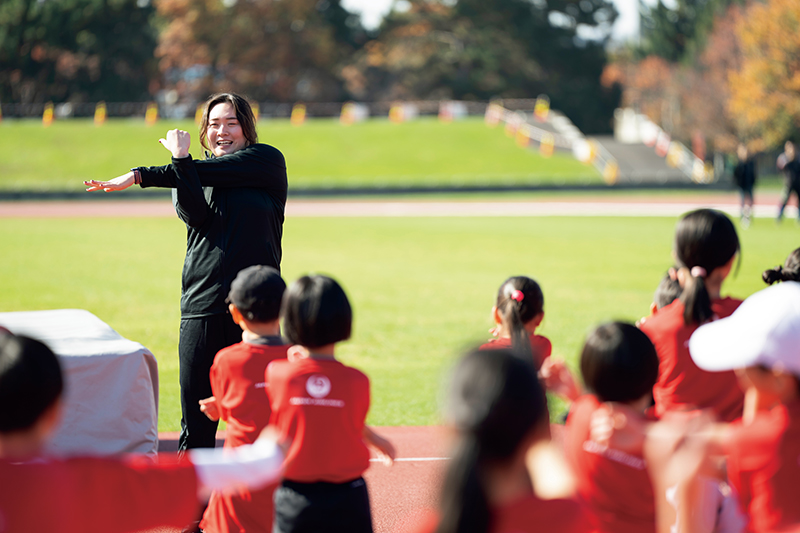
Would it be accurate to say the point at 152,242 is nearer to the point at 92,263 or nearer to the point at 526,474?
the point at 92,263

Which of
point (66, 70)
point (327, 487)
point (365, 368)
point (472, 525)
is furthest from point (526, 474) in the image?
point (66, 70)

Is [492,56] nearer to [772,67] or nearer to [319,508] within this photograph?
[772,67]

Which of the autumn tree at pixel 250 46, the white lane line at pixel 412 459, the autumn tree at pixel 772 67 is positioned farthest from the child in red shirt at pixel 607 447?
the autumn tree at pixel 250 46

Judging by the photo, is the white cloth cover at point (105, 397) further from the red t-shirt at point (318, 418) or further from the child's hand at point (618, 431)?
the child's hand at point (618, 431)

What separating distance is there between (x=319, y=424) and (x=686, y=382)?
1.50 metres

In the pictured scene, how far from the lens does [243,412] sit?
3141 mm

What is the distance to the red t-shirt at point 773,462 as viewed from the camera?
2.18 m

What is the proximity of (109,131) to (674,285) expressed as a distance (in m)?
49.7

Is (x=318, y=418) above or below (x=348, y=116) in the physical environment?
below

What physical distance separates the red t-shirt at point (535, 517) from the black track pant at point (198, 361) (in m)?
2.45


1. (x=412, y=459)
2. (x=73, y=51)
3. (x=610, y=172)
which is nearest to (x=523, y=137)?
(x=610, y=172)

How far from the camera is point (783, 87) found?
45.3m

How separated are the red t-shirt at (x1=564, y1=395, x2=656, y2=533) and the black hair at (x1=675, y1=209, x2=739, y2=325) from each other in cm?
109

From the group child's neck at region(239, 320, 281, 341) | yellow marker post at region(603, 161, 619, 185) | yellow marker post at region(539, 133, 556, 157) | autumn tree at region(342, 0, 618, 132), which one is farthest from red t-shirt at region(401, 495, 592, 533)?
autumn tree at region(342, 0, 618, 132)
